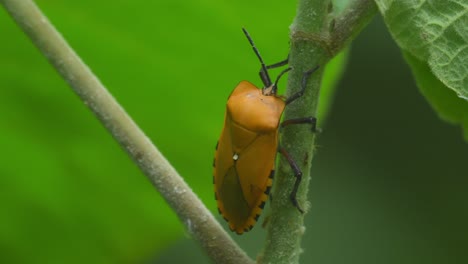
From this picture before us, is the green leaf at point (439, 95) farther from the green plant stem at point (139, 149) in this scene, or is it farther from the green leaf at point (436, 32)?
the green plant stem at point (139, 149)

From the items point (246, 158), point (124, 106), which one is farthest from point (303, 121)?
point (124, 106)

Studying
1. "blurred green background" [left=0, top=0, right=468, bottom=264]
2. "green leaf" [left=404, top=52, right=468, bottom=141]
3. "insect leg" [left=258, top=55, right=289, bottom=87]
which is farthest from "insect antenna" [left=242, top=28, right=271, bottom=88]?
"green leaf" [left=404, top=52, right=468, bottom=141]

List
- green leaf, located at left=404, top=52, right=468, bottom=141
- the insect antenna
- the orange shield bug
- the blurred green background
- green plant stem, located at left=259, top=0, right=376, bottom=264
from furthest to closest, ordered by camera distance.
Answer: the blurred green background < the insect antenna < the orange shield bug < green leaf, located at left=404, top=52, right=468, bottom=141 < green plant stem, located at left=259, top=0, right=376, bottom=264

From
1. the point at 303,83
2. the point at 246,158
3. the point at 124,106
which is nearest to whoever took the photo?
the point at 303,83

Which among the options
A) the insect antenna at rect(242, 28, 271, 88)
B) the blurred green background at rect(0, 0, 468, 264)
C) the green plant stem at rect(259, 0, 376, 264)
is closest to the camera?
the green plant stem at rect(259, 0, 376, 264)

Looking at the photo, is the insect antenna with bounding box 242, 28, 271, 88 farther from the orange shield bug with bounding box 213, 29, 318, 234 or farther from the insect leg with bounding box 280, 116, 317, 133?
the insect leg with bounding box 280, 116, 317, 133

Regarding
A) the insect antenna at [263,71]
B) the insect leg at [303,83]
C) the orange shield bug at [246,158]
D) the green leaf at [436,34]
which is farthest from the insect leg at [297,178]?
the insect antenna at [263,71]

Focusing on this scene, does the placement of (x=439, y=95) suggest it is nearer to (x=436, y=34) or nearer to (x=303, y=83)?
(x=436, y=34)
